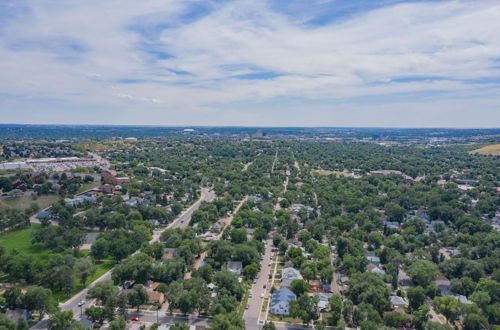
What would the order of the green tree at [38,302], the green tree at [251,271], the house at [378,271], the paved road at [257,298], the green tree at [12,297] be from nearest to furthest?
1. the green tree at [38,302]
2. the green tree at [12,297]
3. the paved road at [257,298]
4. the green tree at [251,271]
5. the house at [378,271]

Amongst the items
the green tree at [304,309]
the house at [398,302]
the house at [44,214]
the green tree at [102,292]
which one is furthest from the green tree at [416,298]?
the house at [44,214]

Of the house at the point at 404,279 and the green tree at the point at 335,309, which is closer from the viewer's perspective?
the green tree at the point at 335,309

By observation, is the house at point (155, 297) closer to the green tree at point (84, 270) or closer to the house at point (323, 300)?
the green tree at point (84, 270)

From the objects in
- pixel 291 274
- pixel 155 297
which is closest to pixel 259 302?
pixel 291 274

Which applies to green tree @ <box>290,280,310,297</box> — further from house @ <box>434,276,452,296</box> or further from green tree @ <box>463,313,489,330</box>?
house @ <box>434,276,452,296</box>

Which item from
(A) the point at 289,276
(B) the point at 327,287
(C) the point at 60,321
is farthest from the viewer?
(A) the point at 289,276

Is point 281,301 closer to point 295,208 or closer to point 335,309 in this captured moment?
point 335,309

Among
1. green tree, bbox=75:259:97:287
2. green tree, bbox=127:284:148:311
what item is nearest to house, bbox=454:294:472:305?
green tree, bbox=127:284:148:311
